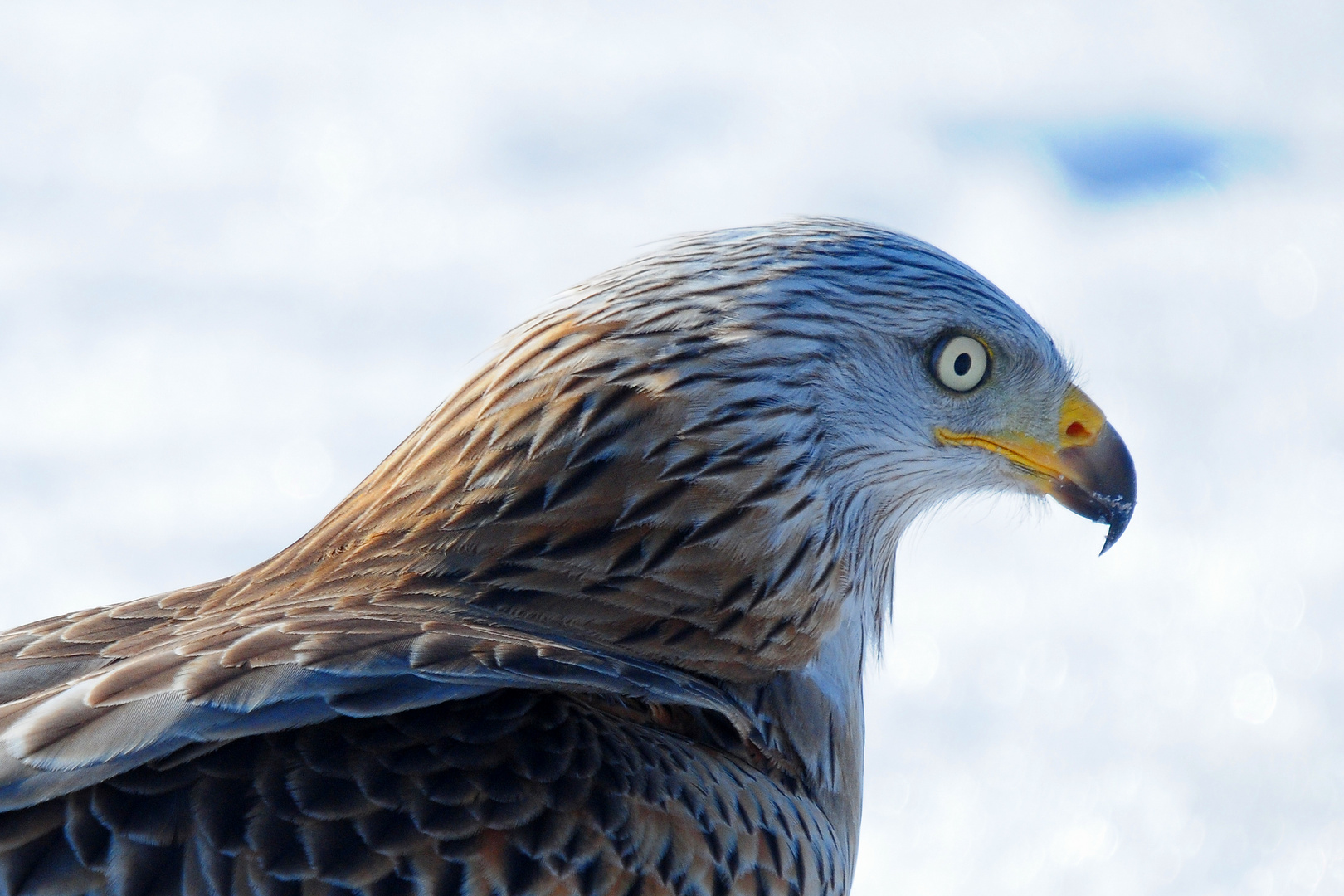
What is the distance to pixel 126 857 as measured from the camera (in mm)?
2549

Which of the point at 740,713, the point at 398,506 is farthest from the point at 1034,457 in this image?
the point at 398,506

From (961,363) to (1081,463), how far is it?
53cm

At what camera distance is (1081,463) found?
4.12 m

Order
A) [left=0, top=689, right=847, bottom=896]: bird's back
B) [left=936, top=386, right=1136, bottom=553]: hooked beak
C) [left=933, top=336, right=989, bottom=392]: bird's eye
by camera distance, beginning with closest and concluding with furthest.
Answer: [left=0, top=689, right=847, bottom=896]: bird's back < [left=933, top=336, right=989, bottom=392]: bird's eye < [left=936, top=386, right=1136, bottom=553]: hooked beak

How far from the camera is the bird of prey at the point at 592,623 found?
8.72ft

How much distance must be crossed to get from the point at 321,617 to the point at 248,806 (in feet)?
1.78

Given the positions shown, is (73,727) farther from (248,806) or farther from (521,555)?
(521,555)

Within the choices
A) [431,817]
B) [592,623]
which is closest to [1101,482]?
[592,623]

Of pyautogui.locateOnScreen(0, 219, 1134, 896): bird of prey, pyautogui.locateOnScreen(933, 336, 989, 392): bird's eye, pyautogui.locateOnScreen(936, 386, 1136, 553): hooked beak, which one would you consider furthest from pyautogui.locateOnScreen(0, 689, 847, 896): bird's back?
pyautogui.locateOnScreen(936, 386, 1136, 553): hooked beak

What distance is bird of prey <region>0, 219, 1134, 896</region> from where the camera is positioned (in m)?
2.66

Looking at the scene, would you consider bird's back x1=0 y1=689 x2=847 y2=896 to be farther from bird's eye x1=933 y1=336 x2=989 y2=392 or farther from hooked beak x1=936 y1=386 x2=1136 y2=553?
hooked beak x1=936 y1=386 x2=1136 y2=553

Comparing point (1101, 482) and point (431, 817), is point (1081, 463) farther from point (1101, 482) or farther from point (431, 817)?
point (431, 817)

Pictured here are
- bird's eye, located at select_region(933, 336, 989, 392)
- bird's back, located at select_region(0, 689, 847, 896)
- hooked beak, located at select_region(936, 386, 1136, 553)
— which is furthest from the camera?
hooked beak, located at select_region(936, 386, 1136, 553)

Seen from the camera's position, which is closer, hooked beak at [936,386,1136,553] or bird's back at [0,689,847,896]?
bird's back at [0,689,847,896]
